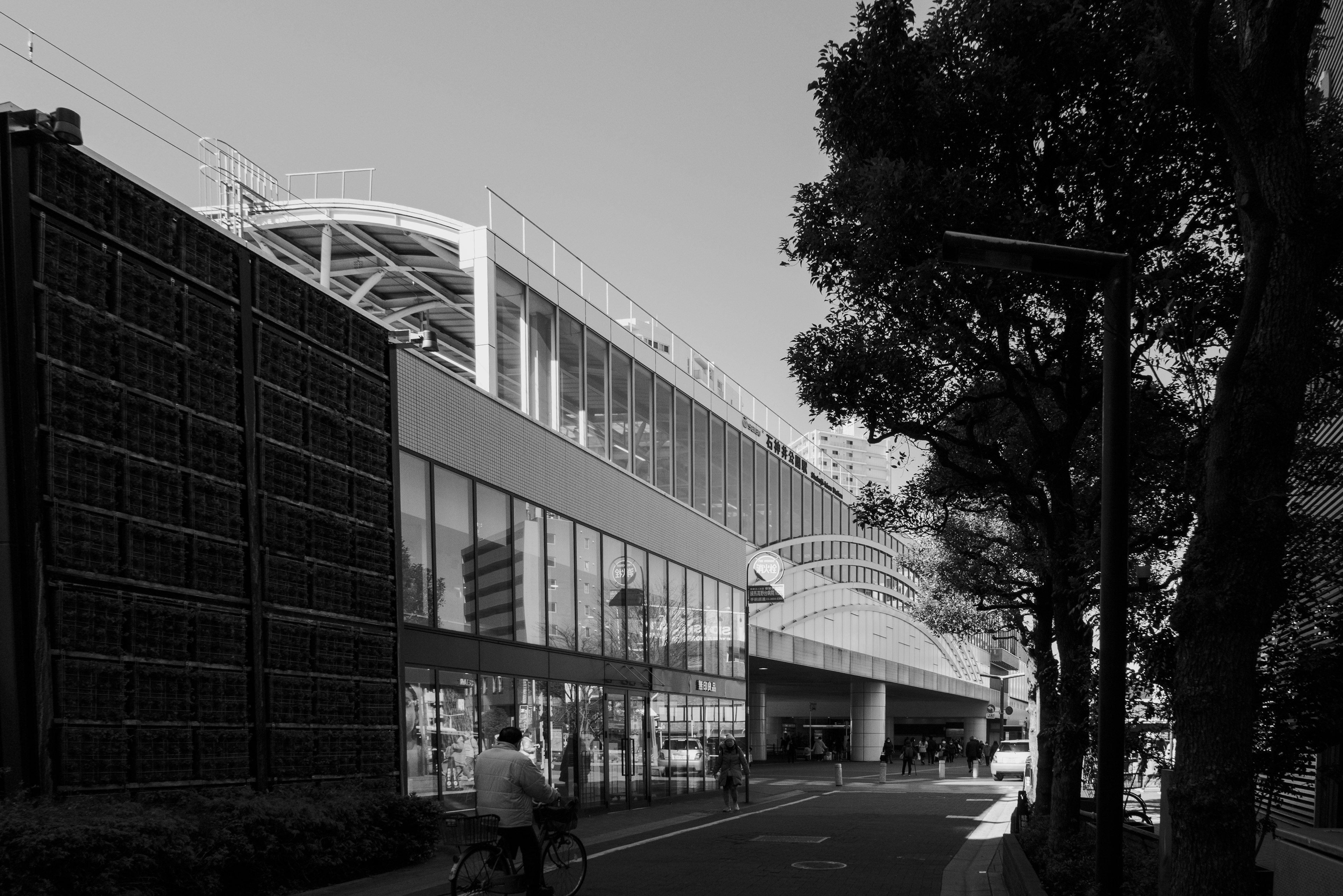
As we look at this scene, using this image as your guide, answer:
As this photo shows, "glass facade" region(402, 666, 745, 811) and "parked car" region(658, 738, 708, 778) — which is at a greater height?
"glass facade" region(402, 666, 745, 811)

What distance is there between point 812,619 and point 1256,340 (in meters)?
50.3

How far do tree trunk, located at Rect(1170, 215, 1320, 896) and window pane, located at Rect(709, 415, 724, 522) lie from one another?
3215 centimetres

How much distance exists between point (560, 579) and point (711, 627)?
10979mm

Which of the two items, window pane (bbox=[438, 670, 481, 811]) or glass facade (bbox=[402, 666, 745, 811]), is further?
window pane (bbox=[438, 670, 481, 811])

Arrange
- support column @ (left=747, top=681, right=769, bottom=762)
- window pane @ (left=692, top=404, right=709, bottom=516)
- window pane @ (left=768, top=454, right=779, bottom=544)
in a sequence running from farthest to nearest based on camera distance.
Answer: support column @ (left=747, top=681, right=769, bottom=762), window pane @ (left=768, top=454, right=779, bottom=544), window pane @ (left=692, top=404, right=709, bottom=516)

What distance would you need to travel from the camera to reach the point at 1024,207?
46.0ft

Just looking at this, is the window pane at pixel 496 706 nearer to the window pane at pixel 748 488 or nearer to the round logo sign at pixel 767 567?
the window pane at pixel 748 488

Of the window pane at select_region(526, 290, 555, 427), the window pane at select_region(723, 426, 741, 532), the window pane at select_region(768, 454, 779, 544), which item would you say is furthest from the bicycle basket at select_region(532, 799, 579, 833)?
the window pane at select_region(768, 454, 779, 544)

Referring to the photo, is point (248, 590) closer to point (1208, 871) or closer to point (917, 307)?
point (917, 307)

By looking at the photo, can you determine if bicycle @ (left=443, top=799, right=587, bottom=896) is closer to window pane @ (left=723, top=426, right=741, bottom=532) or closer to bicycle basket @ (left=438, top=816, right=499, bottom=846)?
bicycle basket @ (left=438, top=816, right=499, bottom=846)

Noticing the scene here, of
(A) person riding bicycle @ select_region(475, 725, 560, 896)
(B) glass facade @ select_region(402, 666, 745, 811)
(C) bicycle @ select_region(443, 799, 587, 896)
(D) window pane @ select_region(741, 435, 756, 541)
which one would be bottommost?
(B) glass facade @ select_region(402, 666, 745, 811)

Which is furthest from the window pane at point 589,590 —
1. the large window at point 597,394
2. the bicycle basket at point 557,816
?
the bicycle basket at point 557,816

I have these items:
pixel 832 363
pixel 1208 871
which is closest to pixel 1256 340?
pixel 1208 871

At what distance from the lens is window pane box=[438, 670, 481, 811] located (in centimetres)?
1959
